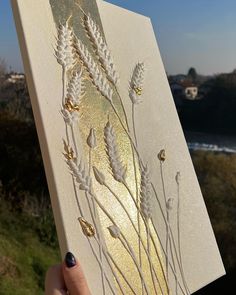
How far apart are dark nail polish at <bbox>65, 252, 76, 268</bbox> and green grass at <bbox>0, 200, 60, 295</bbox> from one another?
248cm

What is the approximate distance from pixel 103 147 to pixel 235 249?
281 cm

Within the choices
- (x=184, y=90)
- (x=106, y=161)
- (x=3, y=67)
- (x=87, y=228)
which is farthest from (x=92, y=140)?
(x=184, y=90)

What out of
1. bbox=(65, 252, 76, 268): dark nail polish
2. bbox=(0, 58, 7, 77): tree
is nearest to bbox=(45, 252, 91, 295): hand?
bbox=(65, 252, 76, 268): dark nail polish

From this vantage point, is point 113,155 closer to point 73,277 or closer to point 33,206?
point 73,277

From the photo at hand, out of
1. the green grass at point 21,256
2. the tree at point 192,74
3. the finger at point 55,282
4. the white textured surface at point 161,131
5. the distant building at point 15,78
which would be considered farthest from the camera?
the tree at point 192,74

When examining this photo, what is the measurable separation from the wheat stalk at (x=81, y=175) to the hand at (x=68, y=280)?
13 centimetres

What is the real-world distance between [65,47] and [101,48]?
4.3 inches

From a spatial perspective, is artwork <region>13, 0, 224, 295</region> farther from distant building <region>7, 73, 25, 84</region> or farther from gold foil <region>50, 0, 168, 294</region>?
distant building <region>7, 73, 25, 84</region>

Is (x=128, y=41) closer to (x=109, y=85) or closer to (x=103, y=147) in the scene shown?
(x=109, y=85)

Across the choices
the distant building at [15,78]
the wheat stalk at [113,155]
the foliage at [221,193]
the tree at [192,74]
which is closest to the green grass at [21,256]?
the distant building at [15,78]

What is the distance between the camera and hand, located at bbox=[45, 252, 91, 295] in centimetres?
90

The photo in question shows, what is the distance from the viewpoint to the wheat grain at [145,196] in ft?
3.57

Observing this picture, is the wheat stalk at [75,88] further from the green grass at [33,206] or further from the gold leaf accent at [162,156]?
the green grass at [33,206]

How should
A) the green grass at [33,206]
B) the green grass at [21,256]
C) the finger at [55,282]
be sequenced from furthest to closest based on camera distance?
the green grass at [33,206]
the green grass at [21,256]
the finger at [55,282]
